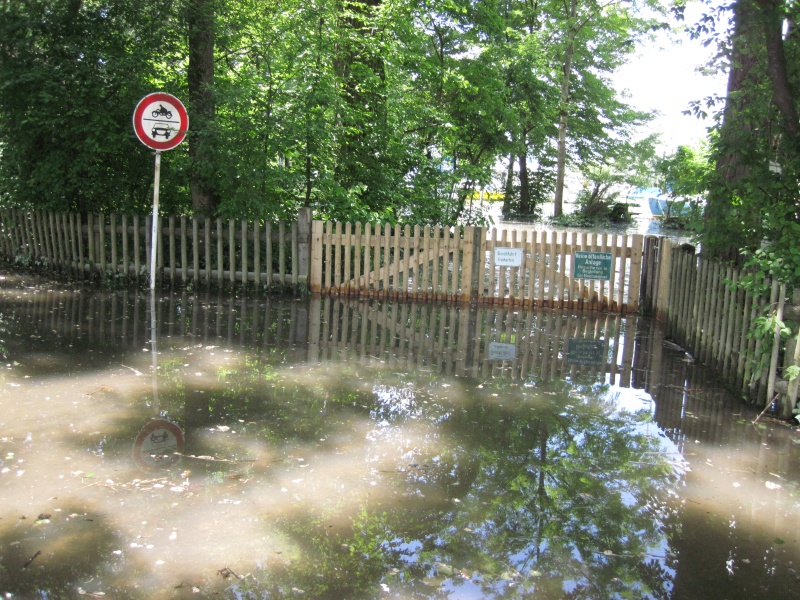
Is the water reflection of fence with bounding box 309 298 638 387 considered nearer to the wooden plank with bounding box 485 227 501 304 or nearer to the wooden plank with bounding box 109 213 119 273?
the wooden plank with bounding box 485 227 501 304

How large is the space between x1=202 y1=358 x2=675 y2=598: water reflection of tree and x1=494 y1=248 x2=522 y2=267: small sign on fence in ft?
18.0

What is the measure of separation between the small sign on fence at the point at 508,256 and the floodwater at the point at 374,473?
3508mm

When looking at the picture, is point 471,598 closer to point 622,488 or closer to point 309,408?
point 622,488

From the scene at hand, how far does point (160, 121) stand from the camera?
38.6 feet

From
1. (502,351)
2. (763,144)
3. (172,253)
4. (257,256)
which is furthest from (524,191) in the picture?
(763,144)

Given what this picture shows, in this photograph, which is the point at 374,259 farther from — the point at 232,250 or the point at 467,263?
the point at 232,250

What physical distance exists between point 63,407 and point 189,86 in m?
9.46

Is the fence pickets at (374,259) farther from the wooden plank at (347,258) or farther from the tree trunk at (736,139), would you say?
the tree trunk at (736,139)

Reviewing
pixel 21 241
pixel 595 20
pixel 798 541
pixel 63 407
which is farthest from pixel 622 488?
pixel 595 20

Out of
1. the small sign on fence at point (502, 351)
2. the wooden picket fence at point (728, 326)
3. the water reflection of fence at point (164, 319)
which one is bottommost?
the small sign on fence at point (502, 351)

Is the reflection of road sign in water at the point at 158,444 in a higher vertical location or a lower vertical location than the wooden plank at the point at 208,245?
lower

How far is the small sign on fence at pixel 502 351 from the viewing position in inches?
361

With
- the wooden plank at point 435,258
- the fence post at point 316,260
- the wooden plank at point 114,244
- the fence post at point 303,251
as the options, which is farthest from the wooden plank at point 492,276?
the wooden plank at point 114,244

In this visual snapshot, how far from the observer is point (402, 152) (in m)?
15.7
